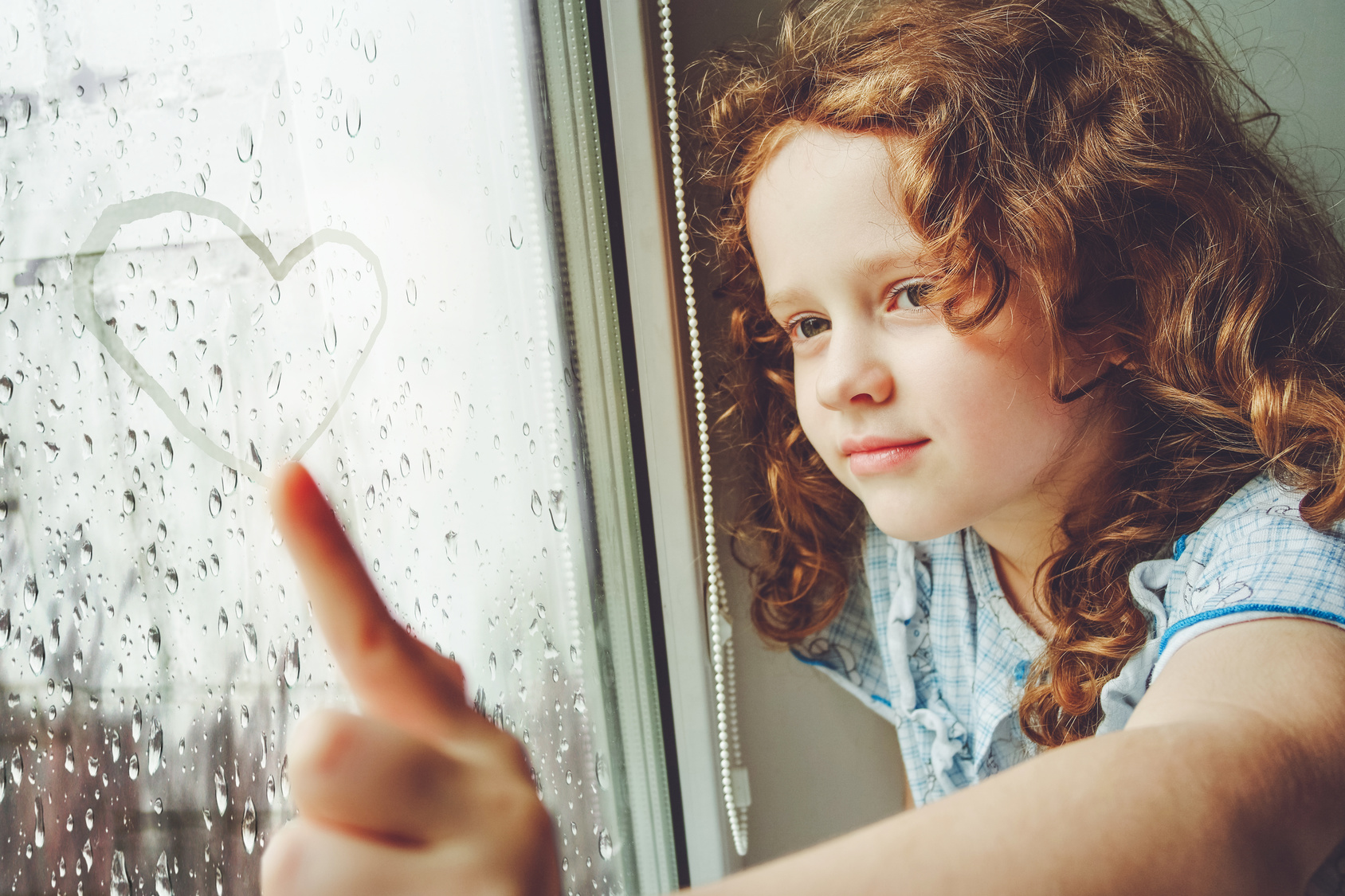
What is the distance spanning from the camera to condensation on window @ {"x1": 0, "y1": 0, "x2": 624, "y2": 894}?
0.97 ft

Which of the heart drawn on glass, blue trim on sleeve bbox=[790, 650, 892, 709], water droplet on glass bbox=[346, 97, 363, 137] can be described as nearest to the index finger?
the heart drawn on glass

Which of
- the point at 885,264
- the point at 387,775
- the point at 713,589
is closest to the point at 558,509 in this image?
the point at 713,589

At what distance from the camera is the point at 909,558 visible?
890 millimetres

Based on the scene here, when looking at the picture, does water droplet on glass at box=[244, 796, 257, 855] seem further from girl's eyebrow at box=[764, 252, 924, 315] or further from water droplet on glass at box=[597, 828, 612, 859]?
girl's eyebrow at box=[764, 252, 924, 315]

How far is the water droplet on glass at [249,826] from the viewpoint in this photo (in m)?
0.38

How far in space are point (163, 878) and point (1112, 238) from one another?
74cm

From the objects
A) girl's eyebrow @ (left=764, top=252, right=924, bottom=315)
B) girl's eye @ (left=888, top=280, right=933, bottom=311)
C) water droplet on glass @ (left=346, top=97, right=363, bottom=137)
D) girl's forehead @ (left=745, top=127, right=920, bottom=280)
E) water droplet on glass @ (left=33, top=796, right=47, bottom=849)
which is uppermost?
water droplet on glass @ (left=346, top=97, right=363, bottom=137)

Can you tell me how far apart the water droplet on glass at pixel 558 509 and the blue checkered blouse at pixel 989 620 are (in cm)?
35

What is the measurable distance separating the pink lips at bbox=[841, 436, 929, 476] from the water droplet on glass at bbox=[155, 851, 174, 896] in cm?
52

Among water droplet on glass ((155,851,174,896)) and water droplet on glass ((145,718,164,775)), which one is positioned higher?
water droplet on glass ((145,718,164,775))

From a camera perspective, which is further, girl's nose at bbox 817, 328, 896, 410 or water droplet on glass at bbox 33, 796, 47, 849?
girl's nose at bbox 817, 328, 896, 410

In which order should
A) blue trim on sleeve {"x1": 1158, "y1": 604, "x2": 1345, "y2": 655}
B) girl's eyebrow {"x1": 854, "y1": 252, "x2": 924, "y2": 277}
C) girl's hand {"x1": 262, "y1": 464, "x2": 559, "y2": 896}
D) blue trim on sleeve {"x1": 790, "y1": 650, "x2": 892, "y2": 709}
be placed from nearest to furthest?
girl's hand {"x1": 262, "y1": 464, "x2": 559, "y2": 896} < blue trim on sleeve {"x1": 1158, "y1": 604, "x2": 1345, "y2": 655} < girl's eyebrow {"x1": 854, "y1": 252, "x2": 924, "y2": 277} < blue trim on sleeve {"x1": 790, "y1": 650, "x2": 892, "y2": 709}

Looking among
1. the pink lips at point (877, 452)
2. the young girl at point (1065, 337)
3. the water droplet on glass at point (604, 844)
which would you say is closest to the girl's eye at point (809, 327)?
the young girl at point (1065, 337)

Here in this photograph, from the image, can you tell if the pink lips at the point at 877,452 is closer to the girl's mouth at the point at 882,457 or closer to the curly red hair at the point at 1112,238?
the girl's mouth at the point at 882,457
